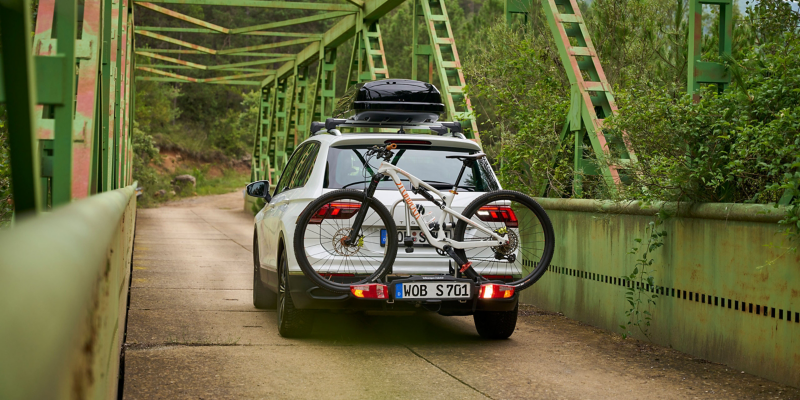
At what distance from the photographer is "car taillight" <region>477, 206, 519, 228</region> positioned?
6613 mm

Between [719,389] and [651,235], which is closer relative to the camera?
[719,389]

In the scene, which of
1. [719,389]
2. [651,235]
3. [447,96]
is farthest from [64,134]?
[447,96]

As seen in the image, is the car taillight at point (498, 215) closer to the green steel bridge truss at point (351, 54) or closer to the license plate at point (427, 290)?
the license plate at point (427, 290)

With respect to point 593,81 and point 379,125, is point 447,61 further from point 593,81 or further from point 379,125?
point 379,125

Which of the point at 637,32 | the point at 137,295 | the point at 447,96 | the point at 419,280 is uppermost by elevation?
the point at 637,32

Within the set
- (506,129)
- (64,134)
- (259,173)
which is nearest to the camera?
(64,134)

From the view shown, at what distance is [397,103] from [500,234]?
308cm

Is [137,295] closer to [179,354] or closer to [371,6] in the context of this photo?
[179,354]

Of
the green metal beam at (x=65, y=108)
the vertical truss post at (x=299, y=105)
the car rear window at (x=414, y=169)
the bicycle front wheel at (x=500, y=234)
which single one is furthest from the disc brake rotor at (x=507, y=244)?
the vertical truss post at (x=299, y=105)

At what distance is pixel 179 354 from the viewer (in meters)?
6.15

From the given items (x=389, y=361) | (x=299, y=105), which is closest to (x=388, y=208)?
(x=389, y=361)

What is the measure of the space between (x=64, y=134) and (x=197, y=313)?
490 centimetres

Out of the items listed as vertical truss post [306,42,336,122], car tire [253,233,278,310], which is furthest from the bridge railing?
vertical truss post [306,42,336,122]

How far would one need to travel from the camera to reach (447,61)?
51.4ft
